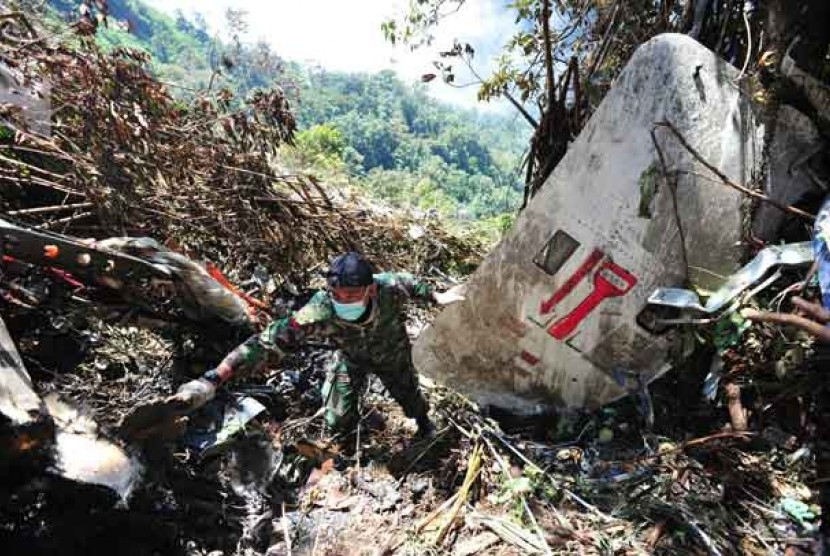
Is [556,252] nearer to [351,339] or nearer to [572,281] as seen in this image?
Answer: [572,281]

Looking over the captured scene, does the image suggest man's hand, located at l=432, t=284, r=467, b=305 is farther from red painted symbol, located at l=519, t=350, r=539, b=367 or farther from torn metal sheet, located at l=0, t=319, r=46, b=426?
torn metal sheet, located at l=0, t=319, r=46, b=426

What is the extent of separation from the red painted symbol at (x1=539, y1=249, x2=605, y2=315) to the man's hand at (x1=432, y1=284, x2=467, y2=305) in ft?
1.55

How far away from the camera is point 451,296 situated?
10.6 ft

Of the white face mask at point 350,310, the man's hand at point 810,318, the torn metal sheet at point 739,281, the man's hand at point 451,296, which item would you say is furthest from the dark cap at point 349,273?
the man's hand at point 810,318

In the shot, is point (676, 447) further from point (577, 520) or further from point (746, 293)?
point (746, 293)

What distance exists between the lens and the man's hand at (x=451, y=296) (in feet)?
10.2

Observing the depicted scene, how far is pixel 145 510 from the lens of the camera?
2498 millimetres

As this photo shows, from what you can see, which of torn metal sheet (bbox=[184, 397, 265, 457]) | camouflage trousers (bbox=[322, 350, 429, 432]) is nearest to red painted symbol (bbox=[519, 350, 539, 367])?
camouflage trousers (bbox=[322, 350, 429, 432])

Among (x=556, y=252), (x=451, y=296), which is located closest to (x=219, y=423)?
(x=451, y=296)

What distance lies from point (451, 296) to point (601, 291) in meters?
0.84

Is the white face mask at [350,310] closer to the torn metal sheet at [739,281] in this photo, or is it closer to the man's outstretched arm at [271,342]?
the man's outstretched arm at [271,342]

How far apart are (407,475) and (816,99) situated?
285 centimetres

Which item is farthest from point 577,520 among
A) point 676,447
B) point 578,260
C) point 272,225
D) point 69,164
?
point 69,164

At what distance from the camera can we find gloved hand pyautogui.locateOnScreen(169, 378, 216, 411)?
2.48m
